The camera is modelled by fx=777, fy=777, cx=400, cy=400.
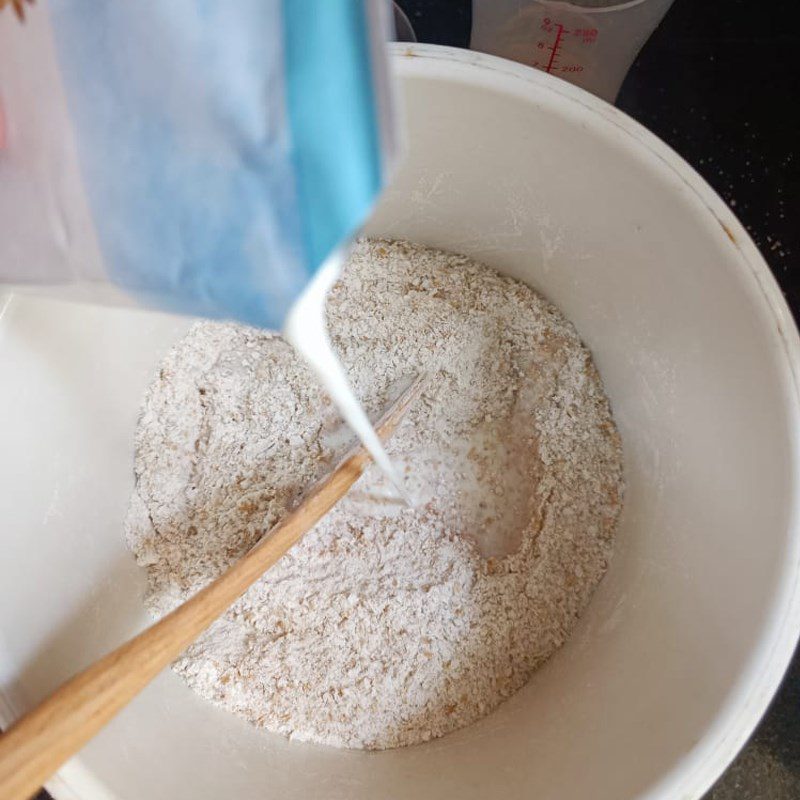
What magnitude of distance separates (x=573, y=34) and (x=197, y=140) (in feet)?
2.66

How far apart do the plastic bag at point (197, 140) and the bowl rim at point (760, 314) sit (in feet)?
1.36

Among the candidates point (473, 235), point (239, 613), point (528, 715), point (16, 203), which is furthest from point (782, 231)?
point (16, 203)

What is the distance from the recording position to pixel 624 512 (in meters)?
0.99

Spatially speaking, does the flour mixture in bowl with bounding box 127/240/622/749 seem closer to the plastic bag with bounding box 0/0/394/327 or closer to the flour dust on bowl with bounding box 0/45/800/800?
the flour dust on bowl with bounding box 0/45/800/800

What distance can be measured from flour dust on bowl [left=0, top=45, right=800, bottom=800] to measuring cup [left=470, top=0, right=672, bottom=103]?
11.6 inches

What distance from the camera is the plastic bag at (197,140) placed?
432 mm

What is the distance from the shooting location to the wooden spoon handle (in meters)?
Answer: 0.57

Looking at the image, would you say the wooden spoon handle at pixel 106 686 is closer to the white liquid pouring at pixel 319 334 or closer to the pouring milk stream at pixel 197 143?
the white liquid pouring at pixel 319 334

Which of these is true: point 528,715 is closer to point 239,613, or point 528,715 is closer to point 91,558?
point 239,613

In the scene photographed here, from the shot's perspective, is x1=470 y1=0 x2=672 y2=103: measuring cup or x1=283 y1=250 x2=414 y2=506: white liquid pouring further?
x1=470 y1=0 x2=672 y2=103: measuring cup

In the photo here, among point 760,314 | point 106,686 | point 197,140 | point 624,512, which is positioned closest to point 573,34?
point 760,314

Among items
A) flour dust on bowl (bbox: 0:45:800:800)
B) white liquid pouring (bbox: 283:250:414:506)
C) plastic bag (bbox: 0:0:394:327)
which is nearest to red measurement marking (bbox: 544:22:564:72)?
flour dust on bowl (bbox: 0:45:800:800)

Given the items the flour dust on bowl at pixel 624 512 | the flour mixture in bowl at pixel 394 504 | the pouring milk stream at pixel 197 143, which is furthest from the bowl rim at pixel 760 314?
the pouring milk stream at pixel 197 143

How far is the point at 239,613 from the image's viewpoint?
95 centimetres
